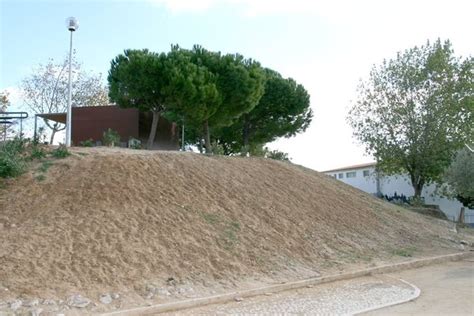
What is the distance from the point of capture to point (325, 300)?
788 centimetres

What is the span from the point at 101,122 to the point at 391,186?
87.4 feet

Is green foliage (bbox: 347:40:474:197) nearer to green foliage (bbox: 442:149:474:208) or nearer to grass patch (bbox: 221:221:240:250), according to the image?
green foliage (bbox: 442:149:474:208)

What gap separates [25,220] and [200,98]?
8921 mm

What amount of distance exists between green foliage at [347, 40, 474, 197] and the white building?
485 cm

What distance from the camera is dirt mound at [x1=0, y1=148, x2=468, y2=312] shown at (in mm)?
7688

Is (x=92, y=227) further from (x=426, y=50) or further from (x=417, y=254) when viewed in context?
(x=426, y=50)

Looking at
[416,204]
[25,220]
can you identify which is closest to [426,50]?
[416,204]

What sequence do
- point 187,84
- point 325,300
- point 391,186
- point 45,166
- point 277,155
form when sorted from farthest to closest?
point 391,186, point 277,155, point 187,84, point 45,166, point 325,300

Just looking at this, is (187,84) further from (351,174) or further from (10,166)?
(351,174)

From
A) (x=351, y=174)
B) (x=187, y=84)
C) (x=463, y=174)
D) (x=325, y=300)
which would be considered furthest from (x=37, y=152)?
(x=351, y=174)

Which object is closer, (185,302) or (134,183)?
(185,302)

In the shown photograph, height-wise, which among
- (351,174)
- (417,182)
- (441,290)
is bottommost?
(441,290)

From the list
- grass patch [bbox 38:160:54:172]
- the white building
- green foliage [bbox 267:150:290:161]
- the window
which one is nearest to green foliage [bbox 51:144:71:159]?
grass patch [bbox 38:160:54:172]

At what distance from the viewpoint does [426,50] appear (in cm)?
2428
